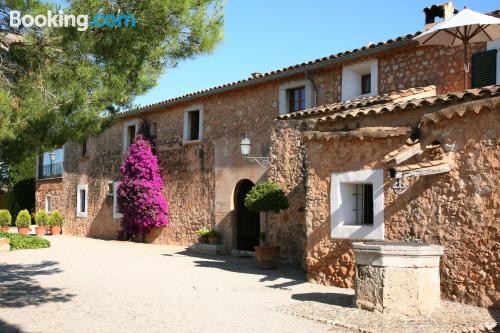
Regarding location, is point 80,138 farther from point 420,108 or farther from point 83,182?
point 83,182

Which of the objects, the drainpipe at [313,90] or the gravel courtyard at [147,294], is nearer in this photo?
the gravel courtyard at [147,294]

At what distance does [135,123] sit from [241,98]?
630 centimetres

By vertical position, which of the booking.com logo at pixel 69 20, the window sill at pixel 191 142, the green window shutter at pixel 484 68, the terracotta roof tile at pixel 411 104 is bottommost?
the terracotta roof tile at pixel 411 104

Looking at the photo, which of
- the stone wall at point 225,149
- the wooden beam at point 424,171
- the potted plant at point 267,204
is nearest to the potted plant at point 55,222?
the stone wall at point 225,149

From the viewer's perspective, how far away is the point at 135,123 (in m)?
20.2

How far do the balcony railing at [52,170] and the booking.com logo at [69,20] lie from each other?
20429 millimetres

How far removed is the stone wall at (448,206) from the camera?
24.6 ft

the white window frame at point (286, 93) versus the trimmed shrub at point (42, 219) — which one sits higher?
the white window frame at point (286, 93)

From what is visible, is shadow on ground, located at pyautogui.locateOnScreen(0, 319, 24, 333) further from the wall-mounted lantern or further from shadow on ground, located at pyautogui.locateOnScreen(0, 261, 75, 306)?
the wall-mounted lantern

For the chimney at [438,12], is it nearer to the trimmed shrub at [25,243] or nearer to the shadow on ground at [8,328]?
the shadow on ground at [8,328]

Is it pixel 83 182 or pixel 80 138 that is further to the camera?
pixel 83 182

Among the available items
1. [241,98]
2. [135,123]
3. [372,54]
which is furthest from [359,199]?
[135,123]

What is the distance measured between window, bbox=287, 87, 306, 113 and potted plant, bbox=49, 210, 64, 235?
48.4 ft

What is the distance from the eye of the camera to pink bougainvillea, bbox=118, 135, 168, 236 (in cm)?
1825
